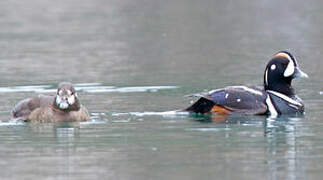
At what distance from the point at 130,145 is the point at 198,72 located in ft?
21.9

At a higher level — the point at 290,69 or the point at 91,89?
the point at 290,69

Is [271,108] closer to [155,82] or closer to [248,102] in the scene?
[248,102]

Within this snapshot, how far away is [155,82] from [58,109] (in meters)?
3.51

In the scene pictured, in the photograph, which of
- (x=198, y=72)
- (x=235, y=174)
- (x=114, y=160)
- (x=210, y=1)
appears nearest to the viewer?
(x=235, y=174)

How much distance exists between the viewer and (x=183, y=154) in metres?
12.2

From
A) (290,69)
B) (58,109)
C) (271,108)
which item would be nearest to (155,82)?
(290,69)

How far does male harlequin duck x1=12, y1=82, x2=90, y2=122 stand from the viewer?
14.7m

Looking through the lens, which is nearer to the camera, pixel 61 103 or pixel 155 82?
pixel 61 103

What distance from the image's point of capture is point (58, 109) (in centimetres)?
1487

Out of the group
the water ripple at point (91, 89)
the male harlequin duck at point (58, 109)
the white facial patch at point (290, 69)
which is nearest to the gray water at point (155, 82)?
the water ripple at point (91, 89)

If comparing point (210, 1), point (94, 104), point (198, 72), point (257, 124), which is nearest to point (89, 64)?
point (198, 72)

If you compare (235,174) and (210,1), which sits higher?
(210,1)

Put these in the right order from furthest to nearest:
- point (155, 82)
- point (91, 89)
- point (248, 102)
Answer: point (155, 82), point (91, 89), point (248, 102)

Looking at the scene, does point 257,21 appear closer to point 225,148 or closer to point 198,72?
point 198,72
